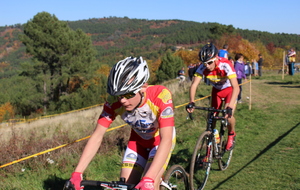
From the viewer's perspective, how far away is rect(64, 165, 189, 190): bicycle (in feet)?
8.31

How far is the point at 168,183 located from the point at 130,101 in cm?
117

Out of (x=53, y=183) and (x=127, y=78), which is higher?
(x=127, y=78)

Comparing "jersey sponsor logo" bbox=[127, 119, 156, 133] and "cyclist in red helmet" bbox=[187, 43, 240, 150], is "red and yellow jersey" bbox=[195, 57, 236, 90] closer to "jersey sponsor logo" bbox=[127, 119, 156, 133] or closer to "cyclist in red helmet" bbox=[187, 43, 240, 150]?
"cyclist in red helmet" bbox=[187, 43, 240, 150]

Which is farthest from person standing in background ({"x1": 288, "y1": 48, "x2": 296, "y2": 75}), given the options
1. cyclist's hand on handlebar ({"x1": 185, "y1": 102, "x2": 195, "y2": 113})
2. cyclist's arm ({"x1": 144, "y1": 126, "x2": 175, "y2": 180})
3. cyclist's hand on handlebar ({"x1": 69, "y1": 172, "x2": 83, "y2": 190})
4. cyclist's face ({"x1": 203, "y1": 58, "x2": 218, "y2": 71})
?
cyclist's hand on handlebar ({"x1": 69, "y1": 172, "x2": 83, "y2": 190})

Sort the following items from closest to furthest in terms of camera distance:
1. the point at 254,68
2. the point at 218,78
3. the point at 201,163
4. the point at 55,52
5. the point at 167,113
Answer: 1. the point at 167,113
2. the point at 201,163
3. the point at 218,78
4. the point at 254,68
5. the point at 55,52

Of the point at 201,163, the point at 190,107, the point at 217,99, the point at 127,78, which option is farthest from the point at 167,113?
the point at 217,99

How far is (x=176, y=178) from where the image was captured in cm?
361

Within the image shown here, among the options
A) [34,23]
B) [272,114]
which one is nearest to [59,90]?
[34,23]

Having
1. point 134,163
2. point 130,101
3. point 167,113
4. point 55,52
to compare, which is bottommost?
point 134,163

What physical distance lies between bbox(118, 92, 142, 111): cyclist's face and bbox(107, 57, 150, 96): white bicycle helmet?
0.35 ft

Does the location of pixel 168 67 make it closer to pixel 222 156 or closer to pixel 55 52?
pixel 55 52

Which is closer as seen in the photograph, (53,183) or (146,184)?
(146,184)

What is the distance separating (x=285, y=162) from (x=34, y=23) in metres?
57.2

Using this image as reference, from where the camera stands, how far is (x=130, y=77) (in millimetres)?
2631
